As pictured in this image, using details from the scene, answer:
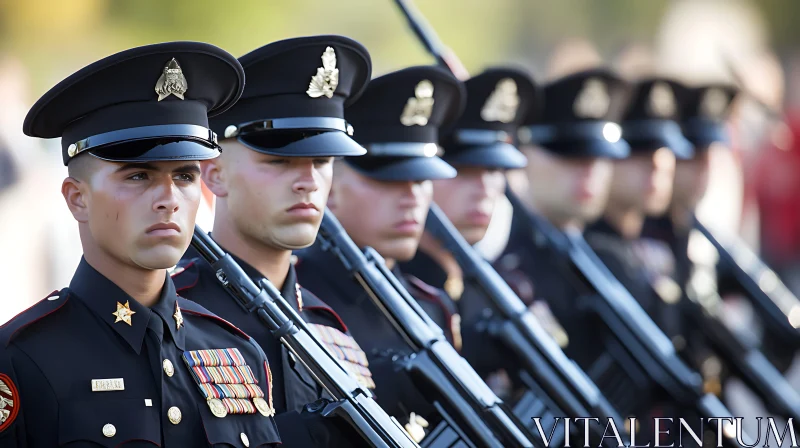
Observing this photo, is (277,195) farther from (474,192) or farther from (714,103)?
(714,103)

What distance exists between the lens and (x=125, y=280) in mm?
3184

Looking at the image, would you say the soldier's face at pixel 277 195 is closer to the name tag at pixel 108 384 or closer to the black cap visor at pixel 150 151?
the black cap visor at pixel 150 151

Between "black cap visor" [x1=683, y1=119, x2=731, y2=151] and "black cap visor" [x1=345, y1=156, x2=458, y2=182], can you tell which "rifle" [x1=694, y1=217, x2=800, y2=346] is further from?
"black cap visor" [x1=345, y1=156, x2=458, y2=182]

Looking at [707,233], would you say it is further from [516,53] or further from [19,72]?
[19,72]

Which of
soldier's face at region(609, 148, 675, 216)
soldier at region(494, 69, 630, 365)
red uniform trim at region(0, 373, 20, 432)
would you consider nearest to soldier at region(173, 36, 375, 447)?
red uniform trim at region(0, 373, 20, 432)

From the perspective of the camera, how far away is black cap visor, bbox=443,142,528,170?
5.86m

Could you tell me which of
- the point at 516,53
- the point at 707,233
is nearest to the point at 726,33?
the point at 516,53

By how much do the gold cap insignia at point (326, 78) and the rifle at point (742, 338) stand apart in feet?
14.1

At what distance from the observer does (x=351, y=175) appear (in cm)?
487

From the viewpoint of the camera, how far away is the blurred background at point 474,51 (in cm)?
602

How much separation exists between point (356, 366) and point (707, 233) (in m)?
5.05

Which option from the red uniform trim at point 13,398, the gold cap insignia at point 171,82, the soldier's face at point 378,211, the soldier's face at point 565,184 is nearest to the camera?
the red uniform trim at point 13,398

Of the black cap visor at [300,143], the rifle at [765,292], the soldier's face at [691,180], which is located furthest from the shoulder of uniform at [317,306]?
the rifle at [765,292]

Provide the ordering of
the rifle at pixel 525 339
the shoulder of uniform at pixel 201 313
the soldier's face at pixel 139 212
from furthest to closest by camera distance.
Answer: the rifle at pixel 525 339
the shoulder of uniform at pixel 201 313
the soldier's face at pixel 139 212
